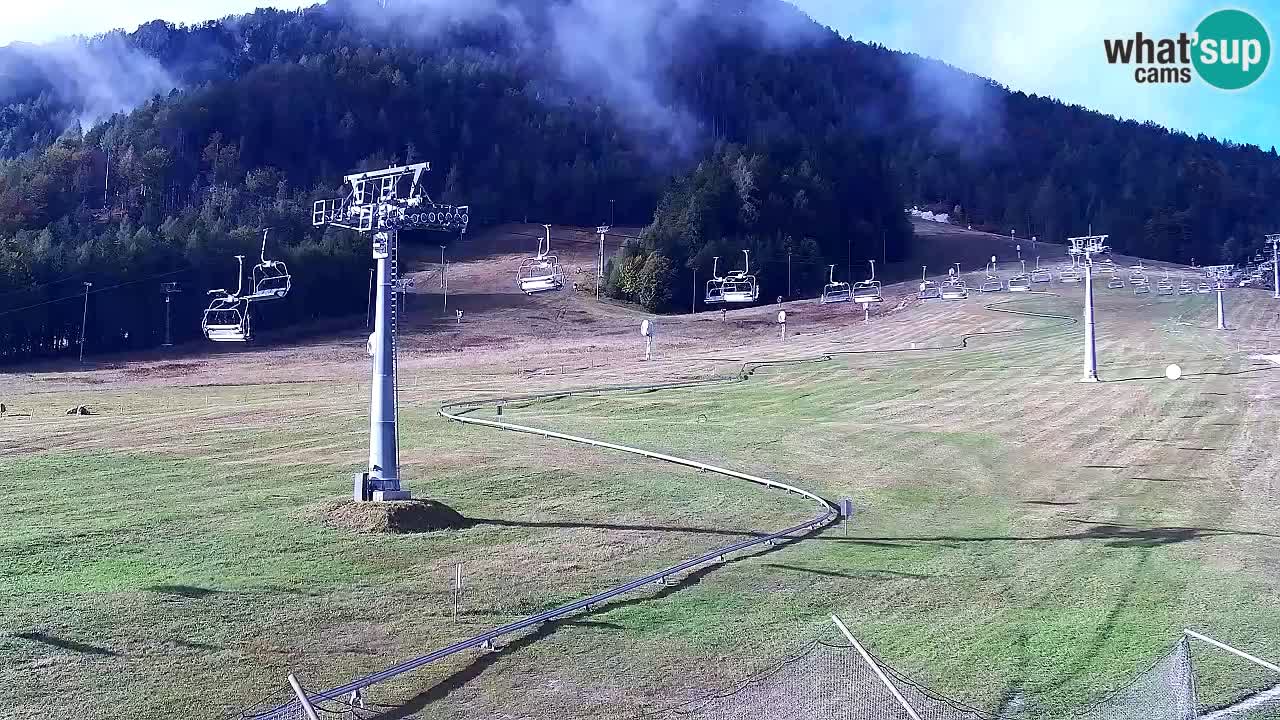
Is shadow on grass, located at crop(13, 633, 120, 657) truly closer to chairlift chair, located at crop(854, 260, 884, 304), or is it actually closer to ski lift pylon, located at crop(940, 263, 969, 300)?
chairlift chair, located at crop(854, 260, 884, 304)

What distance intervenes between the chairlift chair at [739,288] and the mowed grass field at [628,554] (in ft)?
121

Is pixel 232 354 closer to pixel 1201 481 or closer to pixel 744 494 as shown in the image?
pixel 744 494

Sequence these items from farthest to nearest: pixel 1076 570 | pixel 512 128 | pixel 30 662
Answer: pixel 512 128 → pixel 1076 570 → pixel 30 662

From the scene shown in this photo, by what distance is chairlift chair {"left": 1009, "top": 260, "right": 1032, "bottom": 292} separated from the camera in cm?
10444

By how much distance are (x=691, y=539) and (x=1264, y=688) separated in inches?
478

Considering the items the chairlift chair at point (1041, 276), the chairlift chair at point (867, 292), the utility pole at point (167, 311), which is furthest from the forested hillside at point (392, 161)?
the chairlift chair at point (1041, 276)

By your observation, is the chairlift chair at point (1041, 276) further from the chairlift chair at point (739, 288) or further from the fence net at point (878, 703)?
the fence net at point (878, 703)

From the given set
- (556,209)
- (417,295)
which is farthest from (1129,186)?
(417,295)

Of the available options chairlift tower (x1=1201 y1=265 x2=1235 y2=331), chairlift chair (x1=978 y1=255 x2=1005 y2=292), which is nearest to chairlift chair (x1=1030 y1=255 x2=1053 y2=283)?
chairlift chair (x1=978 y1=255 x2=1005 y2=292)

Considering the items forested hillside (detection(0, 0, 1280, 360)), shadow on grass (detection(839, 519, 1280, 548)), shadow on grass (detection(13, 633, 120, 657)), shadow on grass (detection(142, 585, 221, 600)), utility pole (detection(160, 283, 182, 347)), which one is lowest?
shadow on grass (detection(839, 519, 1280, 548))

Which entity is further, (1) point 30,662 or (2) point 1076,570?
(2) point 1076,570

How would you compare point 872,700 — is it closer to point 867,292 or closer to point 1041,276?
point 867,292

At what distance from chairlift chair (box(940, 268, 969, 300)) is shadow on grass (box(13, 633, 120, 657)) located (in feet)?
298

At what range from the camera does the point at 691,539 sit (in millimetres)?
25688
